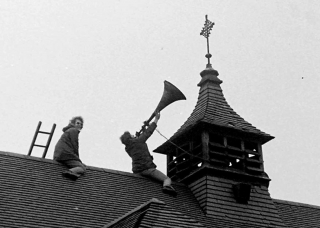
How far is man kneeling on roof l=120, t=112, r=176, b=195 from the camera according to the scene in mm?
19686

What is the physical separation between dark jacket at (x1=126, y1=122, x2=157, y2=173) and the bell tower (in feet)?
4.76

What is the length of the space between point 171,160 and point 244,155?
273 cm

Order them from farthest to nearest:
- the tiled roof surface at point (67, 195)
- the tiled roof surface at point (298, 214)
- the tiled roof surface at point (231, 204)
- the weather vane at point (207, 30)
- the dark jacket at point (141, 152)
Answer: the weather vane at point (207, 30)
the tiled roof surface at point (298, 214)
the dark jacket at point (141, 152)
the tiled roof surface at point (231, 204)
the tiled roof surface at point (67, 195)

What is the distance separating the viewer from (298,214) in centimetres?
2122

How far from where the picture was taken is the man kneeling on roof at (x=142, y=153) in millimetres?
19686

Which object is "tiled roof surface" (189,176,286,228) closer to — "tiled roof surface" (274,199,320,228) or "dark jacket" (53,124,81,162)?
"tiled roof surface" (274,199,320,228)

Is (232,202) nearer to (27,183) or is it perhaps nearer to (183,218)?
(183,218)

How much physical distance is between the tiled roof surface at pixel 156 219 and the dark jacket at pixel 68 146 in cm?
362

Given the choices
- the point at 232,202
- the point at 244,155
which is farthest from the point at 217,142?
the point at 232,202

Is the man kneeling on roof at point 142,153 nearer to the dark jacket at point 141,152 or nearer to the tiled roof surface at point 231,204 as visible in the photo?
the dark jacket at point 141,152

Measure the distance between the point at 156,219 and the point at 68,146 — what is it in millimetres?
4999

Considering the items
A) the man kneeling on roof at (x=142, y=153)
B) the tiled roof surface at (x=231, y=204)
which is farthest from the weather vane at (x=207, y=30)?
the tiled roof surface at (x=231, y=204)

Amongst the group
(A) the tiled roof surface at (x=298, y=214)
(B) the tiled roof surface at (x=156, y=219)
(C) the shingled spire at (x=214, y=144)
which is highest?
(C) the shingled spire at (x=214, y=144)

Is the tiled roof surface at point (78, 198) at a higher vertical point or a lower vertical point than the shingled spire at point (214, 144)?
lower
